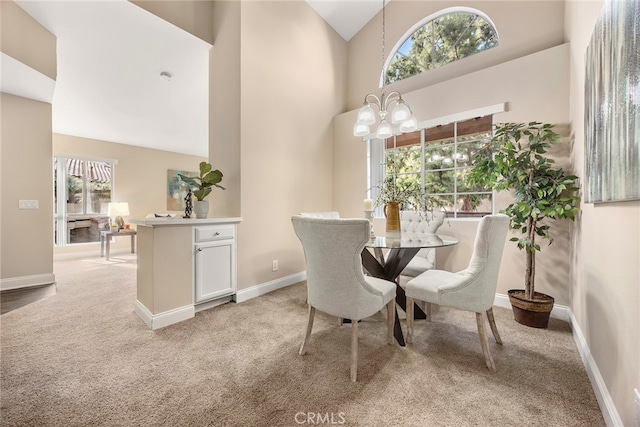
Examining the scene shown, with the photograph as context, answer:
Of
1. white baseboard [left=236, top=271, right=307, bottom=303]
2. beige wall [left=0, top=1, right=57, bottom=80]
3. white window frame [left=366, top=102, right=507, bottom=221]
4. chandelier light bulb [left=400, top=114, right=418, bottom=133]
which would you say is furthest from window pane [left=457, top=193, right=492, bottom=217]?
beige wall [left=0, top=1, right=57, bottom=80]

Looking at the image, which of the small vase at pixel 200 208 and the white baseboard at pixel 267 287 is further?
the white baseboard at pixel 267 287

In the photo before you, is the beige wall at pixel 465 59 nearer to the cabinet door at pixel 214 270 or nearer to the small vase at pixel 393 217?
the small vase at pixel 393 217

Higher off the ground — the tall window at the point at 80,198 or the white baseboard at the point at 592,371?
the tall window at the point at 80,198

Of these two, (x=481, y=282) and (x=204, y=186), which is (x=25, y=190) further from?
(x=481, y=282)

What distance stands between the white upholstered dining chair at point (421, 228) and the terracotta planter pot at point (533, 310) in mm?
755

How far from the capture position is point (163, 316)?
2.17 m

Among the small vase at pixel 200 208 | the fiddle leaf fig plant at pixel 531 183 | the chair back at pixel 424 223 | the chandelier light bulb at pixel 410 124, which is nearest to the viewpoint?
the fiddle leaf fig plant at pixel 531 183

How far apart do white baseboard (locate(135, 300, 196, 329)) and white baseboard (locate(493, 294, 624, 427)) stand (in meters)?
2.81

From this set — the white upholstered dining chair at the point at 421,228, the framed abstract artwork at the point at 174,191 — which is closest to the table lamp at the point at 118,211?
the framed abstract artwork at the point at 174,191

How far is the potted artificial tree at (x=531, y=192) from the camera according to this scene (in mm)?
2072

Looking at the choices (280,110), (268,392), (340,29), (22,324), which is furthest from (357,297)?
(340,29)

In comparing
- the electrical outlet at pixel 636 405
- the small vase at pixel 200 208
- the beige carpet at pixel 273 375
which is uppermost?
the small vase at pixel 200 208

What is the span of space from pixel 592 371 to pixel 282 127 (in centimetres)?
342

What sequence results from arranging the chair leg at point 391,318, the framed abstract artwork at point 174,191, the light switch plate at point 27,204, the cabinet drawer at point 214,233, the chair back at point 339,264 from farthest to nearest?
the framed abstract artwork at point 174,191, the light switch plate at point 27,204, the cabinet drawer at point 214,233, the chair leg at point 391,318, the chair back at point 339,264
